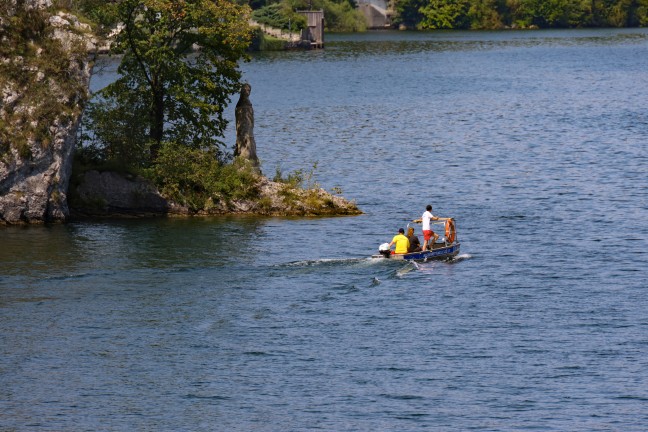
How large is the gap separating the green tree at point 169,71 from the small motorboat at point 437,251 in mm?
14304

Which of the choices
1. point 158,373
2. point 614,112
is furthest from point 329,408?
point 614,112

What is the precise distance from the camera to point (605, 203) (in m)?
71.6

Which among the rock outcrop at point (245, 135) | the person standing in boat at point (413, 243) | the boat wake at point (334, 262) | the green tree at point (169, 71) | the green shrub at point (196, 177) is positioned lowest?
the boat wake at point (334, 262)

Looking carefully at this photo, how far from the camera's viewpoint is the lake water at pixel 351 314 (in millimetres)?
40062

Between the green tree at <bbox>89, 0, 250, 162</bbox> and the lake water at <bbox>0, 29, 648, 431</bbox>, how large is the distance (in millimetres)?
5425

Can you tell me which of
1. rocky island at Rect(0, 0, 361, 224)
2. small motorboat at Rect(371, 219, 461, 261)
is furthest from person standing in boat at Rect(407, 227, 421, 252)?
rocky island at Rect(0, 0, 361, 224)

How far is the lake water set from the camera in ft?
131

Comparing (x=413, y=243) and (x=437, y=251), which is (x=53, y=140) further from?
(x=437, y=251)

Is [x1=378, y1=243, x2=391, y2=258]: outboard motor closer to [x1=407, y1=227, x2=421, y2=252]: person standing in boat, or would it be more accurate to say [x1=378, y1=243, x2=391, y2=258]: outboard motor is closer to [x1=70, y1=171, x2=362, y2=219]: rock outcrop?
[x1=407, y1=227, x2=421, y2=252]: person standing in boat

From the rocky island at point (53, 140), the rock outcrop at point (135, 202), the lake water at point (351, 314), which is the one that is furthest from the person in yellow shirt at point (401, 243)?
the rocky island at point (53, 140)

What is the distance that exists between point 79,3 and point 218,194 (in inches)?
481

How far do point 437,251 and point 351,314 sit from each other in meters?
9.20

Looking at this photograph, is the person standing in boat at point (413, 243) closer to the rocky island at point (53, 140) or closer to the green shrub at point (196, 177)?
the rocky island at point (53, 140)

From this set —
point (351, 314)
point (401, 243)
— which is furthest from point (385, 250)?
point (351, 314)
